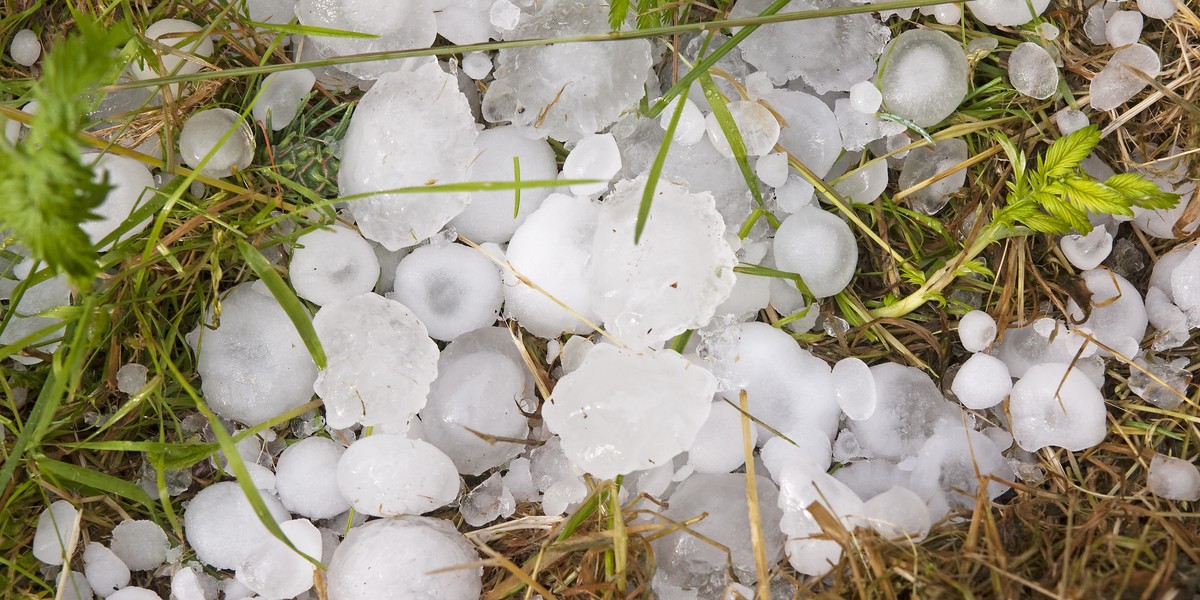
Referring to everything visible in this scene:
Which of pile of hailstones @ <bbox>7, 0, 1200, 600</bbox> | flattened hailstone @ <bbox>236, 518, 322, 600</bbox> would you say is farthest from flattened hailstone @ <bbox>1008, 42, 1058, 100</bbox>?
flattened hailstone @ <bbox>236, 518, 322, 600</bbox>

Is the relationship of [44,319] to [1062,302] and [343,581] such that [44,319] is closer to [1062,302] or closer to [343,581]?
[343,581]

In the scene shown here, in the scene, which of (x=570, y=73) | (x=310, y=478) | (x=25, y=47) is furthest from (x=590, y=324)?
(x=25, y=47)

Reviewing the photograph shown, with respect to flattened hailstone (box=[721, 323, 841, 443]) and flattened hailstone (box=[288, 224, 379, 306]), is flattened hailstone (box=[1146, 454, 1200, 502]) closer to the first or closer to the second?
flattened hailstone (box=[721, 323, 841, 443])

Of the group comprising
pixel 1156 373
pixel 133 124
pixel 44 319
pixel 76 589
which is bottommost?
pixel 76 589

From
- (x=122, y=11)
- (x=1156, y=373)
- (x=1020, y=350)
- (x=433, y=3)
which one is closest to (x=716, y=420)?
(x=1020, y=350)

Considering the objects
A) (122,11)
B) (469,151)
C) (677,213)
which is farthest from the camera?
(122,11)

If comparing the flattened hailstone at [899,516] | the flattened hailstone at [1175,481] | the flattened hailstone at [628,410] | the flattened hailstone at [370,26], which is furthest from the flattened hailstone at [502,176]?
the flattened hailstone at [1175,481]

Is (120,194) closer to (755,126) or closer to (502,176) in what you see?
(502,176)
